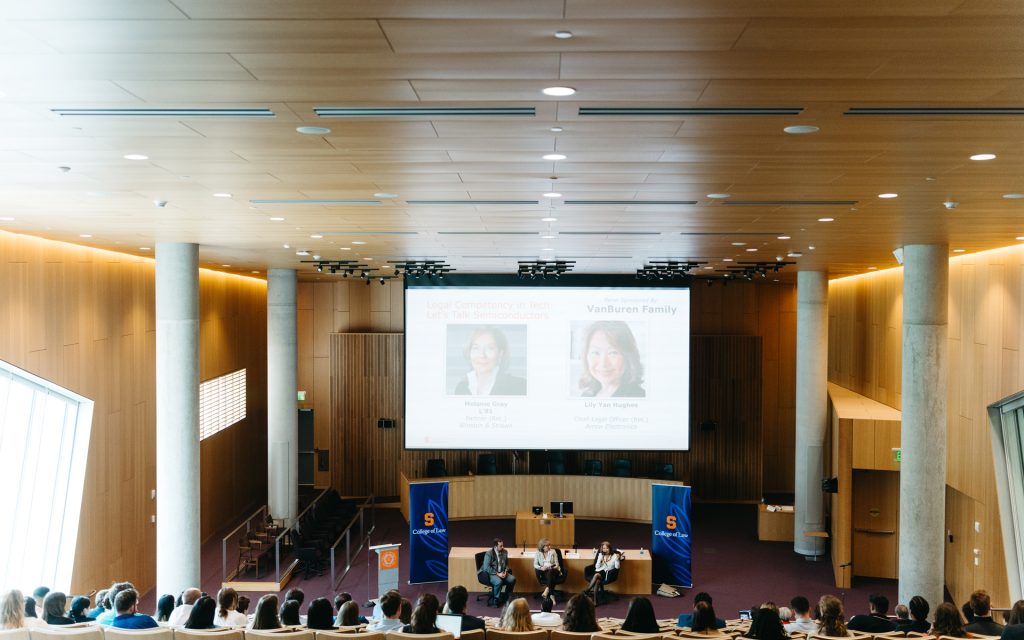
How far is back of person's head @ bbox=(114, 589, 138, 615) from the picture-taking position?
776 centimetres

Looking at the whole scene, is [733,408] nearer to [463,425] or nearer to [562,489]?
[562,489]

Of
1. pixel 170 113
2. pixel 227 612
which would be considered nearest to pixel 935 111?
pixel 170 113

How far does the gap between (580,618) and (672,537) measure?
8649mm

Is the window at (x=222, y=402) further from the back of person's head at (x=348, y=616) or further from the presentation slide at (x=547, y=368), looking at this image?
the back of person's head at (x=348, y=616)

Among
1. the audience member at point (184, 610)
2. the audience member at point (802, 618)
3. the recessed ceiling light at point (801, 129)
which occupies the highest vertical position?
the recessed ceiling light at point (801, 129)

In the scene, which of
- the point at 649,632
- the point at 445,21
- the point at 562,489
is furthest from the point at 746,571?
the point at 445,21

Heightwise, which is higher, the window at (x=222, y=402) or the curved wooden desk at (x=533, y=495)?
the window at (x=222, y=402)

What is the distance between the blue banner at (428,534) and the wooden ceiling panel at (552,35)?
41.7ft

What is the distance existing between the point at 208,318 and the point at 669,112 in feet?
55.5

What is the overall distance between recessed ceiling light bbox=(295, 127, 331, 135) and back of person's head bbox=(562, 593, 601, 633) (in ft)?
14.6

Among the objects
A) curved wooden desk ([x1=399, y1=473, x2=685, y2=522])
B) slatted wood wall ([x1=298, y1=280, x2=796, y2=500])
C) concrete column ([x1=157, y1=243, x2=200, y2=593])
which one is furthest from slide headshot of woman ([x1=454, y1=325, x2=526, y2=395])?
concrete column ([x1=157, y1=243, x2=200, y2=593])

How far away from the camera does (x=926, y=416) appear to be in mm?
11727

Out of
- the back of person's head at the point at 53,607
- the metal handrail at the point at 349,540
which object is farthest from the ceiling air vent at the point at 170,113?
the metal handrail at the point at 349,540

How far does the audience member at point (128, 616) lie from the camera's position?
7.68m
